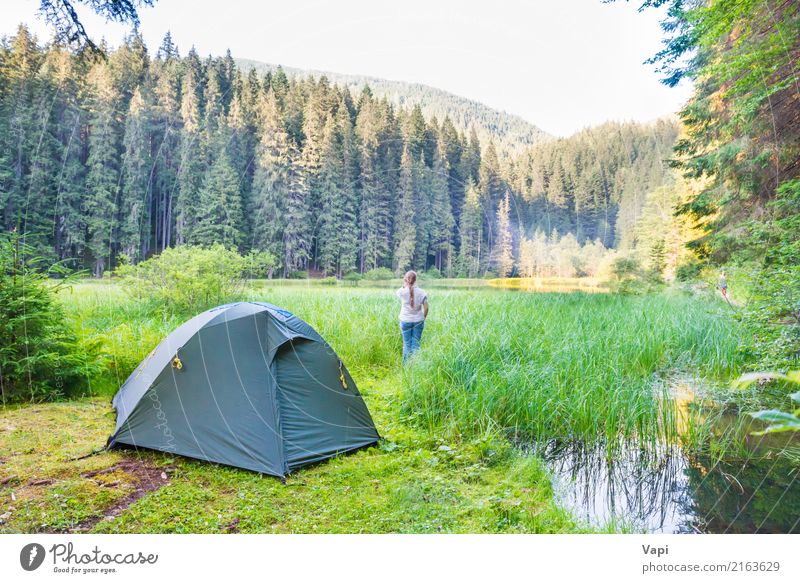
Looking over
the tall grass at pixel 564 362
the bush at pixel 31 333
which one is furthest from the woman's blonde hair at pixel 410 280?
the bush at pixel 31 333

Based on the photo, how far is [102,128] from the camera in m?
3.71

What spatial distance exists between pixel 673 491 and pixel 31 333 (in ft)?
15.1

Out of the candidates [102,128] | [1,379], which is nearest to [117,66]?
[102,128]

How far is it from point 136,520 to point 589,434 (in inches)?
118

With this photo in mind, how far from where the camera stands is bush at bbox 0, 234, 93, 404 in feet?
10.2

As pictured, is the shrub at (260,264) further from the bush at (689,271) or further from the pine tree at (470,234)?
the bush at (689,271)

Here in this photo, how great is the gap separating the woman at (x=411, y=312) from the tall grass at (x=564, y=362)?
19 centimetres

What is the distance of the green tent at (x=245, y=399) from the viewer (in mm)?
2619

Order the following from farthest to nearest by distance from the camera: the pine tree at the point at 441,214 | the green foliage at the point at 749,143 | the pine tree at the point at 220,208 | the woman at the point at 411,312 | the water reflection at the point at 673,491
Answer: the woman at the point at 411,312 < the pine tree at the point at 441,214 < the pine tree at the point at 220,208 < the green foliage at the point at 749,143 < the water reflection at the point at 673,491

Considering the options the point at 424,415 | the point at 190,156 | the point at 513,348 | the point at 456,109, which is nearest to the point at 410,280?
the point at 513,348

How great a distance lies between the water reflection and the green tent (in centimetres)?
147

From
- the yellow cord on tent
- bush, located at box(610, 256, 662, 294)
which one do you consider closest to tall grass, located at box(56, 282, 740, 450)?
bush, located at box(610, 256, 662, 294)

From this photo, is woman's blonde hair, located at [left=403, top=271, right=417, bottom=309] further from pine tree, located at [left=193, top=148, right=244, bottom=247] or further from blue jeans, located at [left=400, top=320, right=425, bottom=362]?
pine tree, located at [left=193, top=148, right=244, bottom=247]
